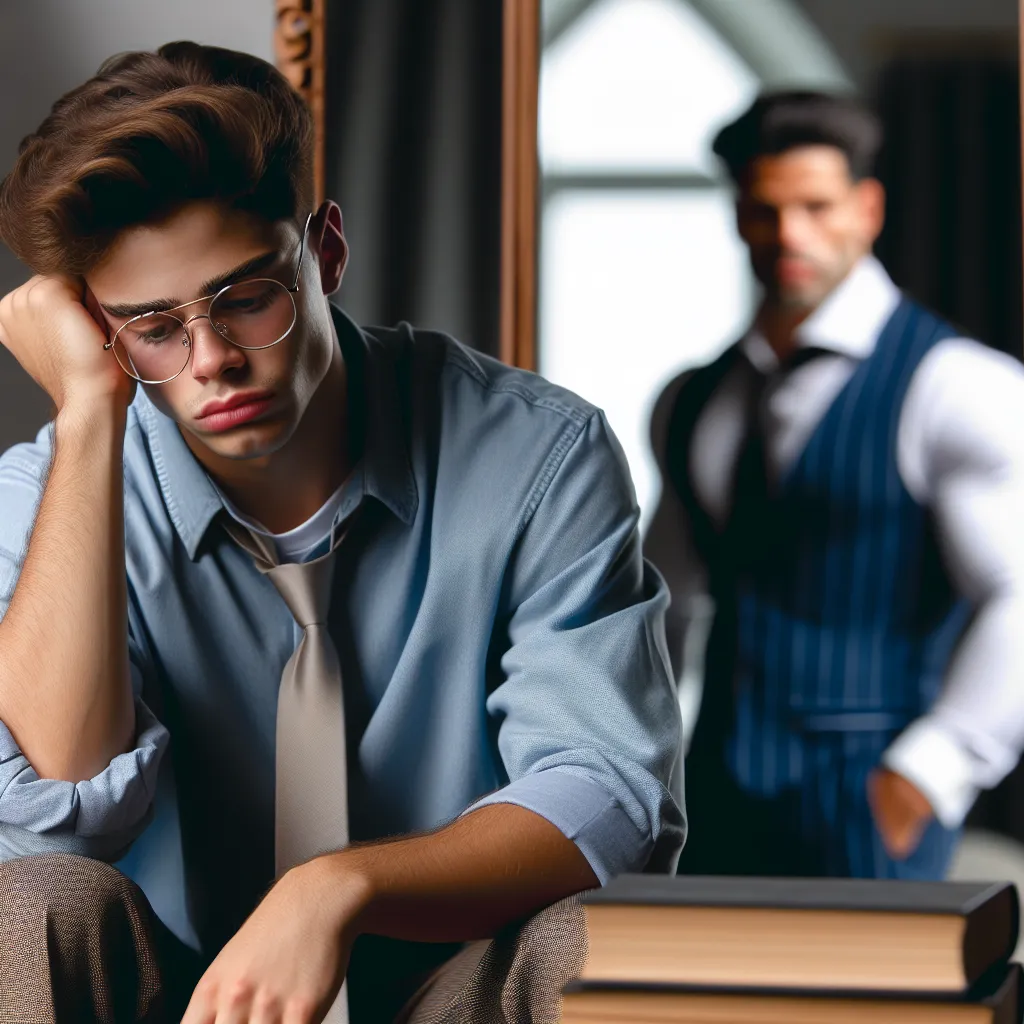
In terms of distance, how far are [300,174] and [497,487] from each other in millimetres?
381

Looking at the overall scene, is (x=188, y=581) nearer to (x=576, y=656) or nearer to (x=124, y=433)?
(x=124, y=433)

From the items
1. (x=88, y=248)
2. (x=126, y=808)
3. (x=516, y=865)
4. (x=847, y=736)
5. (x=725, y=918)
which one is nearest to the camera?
(x=725, y=918)

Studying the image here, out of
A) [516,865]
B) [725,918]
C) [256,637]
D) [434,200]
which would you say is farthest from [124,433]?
[725,918]

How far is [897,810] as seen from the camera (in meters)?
1.80

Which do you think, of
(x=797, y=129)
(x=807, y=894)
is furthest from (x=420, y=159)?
(x=807, y=894)

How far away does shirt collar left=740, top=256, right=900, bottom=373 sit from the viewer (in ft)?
6.04

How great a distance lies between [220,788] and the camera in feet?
4.64

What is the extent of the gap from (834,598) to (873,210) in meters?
0.49

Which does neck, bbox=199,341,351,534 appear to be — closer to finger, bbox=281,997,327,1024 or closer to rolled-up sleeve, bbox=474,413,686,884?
rolled-up sleeve, bbox=474,413,686,884

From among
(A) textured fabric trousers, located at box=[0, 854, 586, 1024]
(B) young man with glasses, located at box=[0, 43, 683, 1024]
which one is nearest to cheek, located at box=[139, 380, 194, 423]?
(B) young man with glasses, located at box=[0, 43, 683, 1024]

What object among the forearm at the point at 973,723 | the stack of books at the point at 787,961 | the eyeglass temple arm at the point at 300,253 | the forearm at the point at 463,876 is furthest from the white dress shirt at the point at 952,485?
the stack of books at the point at 787,961

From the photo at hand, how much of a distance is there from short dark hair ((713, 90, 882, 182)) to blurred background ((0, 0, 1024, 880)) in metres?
0.02

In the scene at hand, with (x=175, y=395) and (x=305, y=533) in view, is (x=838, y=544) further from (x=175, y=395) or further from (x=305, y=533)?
(x=175, y=395)

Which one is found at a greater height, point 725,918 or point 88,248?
point 88,248
